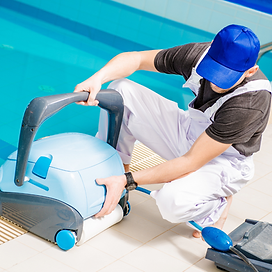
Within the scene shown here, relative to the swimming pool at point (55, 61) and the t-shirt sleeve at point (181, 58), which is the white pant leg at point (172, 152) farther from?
the swimming pool at point (55, 61)

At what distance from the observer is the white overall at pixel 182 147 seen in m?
1.86

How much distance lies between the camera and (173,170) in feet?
6.11

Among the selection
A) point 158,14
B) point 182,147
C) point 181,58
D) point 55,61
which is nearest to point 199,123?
point 182,147

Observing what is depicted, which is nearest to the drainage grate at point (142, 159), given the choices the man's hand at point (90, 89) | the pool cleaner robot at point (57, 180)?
the pool cleaner robot at point (57, 180)

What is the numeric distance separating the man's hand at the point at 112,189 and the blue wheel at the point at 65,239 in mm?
149

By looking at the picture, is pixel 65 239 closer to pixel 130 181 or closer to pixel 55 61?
pixel 130 181

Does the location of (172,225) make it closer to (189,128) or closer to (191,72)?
(189,128)

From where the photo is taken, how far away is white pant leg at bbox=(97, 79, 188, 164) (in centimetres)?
216

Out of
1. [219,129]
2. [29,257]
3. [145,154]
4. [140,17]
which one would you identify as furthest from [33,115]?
[140,17]

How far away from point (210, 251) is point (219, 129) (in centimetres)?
52

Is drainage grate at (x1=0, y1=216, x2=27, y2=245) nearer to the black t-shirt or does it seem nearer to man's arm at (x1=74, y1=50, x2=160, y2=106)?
man's arm at (x1=74, y1=50, x2=160, y2=106)

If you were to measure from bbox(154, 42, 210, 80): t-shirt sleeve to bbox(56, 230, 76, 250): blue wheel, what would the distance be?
916 mm

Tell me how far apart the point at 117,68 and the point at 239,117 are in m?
0.64

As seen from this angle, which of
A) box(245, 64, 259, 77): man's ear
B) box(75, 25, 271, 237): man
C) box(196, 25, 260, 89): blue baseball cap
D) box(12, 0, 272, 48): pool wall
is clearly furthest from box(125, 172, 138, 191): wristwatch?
box(12, 0, 272, 48): pool wall
